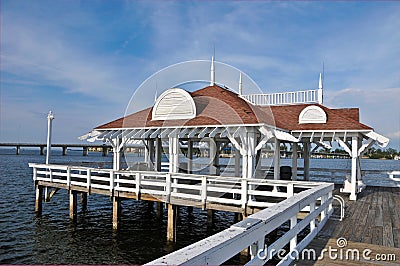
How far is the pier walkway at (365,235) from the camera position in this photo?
461cm

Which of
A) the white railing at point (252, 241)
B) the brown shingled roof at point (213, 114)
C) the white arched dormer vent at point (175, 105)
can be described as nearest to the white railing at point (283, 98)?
the brown shingled roof at point (213, 114)

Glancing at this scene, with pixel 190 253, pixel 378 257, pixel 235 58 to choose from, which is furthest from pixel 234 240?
pixel 235 58

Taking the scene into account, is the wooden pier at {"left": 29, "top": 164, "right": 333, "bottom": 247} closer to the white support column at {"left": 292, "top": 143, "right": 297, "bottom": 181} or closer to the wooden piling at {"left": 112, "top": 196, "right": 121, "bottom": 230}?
the wooden piling at {"left": 112, "top": 196, "right": 121, "bottom": 230}

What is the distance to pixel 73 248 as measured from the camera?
1069 cm

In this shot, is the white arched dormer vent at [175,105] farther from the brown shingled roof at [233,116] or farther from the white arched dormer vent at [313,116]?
the white arched dormer vent at [313,116]

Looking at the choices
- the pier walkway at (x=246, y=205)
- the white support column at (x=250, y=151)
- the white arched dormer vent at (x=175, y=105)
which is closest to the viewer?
the pier walkway at (x=246, y=205)

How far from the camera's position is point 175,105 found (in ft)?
41.5

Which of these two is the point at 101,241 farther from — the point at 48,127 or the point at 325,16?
the point at 325,16

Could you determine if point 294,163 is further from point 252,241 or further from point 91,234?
point 252,241

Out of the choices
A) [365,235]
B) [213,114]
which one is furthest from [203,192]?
[365,235]

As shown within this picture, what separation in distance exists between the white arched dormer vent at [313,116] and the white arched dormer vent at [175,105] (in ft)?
15.3

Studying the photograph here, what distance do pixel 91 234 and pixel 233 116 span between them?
665 cm

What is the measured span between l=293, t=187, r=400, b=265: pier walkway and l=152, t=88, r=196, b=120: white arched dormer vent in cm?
624

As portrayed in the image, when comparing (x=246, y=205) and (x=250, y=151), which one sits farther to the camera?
(x=250, y=151)
